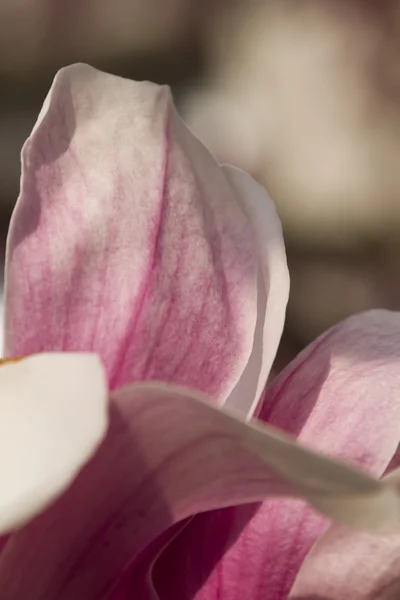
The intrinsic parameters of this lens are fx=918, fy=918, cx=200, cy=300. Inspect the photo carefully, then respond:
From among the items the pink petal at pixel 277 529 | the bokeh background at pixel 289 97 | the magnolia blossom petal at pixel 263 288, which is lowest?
the bokeh background at pixel 289 97

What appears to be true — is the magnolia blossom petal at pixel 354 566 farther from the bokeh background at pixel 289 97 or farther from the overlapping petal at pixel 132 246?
the bokeh background at pixel 289 97

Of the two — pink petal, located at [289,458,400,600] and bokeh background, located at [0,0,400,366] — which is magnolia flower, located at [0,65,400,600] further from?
bokeh background, located at [0,0,400,366]

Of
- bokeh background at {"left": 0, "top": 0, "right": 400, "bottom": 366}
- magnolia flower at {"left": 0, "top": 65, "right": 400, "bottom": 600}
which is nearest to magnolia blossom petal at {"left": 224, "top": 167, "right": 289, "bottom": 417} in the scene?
magnolia flower at {"left": 0, "top": 65, "right": 400, "bottom": 600}

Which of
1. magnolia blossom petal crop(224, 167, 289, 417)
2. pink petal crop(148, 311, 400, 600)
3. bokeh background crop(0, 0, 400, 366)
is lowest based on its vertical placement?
bokeh background crop(0, 0, 400, 366)

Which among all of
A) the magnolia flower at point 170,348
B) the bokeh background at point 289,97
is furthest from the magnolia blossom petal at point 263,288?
the bokeh background at point 289,97

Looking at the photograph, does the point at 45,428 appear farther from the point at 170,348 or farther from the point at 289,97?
the point at 289,97

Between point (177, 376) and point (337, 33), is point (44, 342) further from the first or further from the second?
point (337, 33)
